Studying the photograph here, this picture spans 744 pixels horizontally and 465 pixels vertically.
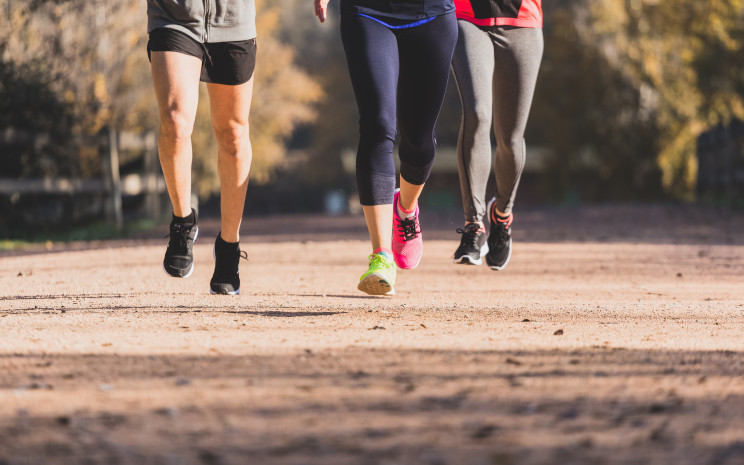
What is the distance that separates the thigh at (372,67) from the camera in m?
4.98

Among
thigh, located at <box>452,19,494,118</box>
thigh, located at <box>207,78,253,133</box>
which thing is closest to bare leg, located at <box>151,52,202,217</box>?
thigh, located at <box>207,78,253,133</box>

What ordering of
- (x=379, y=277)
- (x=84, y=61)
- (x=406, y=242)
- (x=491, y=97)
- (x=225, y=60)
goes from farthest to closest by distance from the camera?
1. (x=84, y=61)
2. (x=491, y=97)
3. (x=406, y=242)
4. (x=225, y=60)
5. (x=379, y=277)

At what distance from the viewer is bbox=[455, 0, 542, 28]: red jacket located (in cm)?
588

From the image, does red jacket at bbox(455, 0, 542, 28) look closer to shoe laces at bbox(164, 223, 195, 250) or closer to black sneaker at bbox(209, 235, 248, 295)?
black sneaker at bbox(209, 235, 248, 295)

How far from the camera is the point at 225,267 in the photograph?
17.7 feet

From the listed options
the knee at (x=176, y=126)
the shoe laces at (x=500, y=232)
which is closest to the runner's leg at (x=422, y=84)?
the shoe laces at (x=500, y=232)

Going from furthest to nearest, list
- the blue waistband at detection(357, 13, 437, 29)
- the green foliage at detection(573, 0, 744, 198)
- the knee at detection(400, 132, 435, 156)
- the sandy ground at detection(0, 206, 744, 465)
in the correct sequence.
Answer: the green foliage at detection(573, 0, 744, 198) < the knee at detection(400, 132, 435, 156) < the blue waistband at detection(357, 13, 437, 29) < the sandy ground at detection(0, 206, 744, 465)

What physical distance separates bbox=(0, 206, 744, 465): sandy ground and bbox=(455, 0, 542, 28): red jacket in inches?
58.8

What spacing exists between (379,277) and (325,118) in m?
42.5

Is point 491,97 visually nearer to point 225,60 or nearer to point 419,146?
point 419,146

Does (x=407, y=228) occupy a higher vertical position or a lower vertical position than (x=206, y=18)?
lower

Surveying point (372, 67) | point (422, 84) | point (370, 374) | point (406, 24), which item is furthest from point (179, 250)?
point (370, 374)

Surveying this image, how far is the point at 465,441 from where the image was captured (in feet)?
7.87

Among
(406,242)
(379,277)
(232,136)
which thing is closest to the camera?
(379,277)
